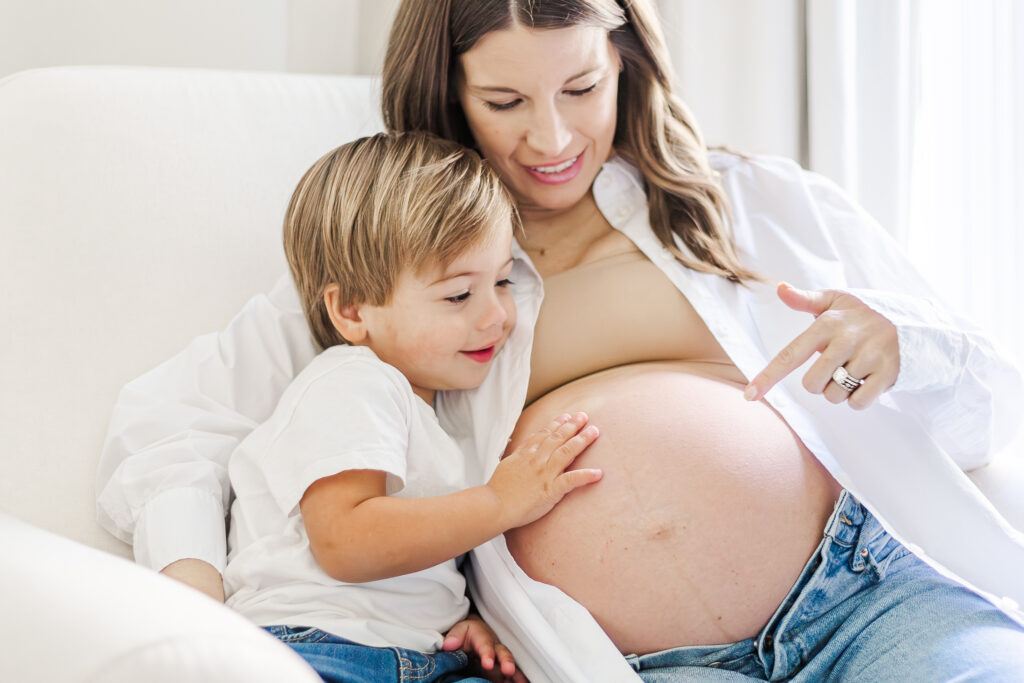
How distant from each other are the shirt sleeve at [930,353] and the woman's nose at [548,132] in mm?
354

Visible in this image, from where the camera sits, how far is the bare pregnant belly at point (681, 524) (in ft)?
3.12

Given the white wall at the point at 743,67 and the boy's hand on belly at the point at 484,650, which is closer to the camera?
the boy's hand on belly at the point at 484,650

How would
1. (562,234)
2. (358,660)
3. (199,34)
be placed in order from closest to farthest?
(358,660)
(562,234)
(199,34)

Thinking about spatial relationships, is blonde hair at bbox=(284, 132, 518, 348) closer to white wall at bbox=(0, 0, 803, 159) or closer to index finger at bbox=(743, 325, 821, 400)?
index finger at bbox=(743, 325, 821, 400)

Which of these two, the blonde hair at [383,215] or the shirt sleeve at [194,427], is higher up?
the blonde hair at [383,215]

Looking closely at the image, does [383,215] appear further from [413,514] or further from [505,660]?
[505,660]

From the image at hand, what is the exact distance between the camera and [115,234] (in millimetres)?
1175

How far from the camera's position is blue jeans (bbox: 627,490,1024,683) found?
87 cm

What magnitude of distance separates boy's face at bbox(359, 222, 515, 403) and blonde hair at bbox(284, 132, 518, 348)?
0.5 inches

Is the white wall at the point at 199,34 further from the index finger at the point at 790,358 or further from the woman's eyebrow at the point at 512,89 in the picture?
the index finger at the point at 790,358

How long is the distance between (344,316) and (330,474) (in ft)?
0.77

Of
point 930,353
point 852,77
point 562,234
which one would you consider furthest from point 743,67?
point 930,353

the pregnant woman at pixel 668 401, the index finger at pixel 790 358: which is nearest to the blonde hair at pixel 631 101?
the pregnant woman at pixel 668 401

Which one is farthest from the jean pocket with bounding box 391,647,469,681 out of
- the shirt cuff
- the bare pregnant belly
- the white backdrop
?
the white backdrop
